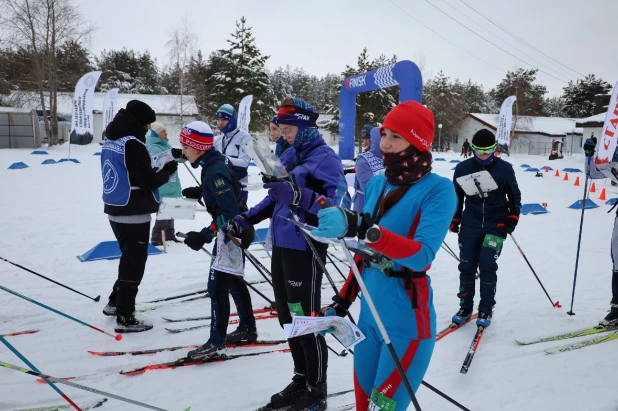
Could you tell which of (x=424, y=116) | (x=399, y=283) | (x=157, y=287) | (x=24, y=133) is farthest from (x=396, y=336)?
(x=24, y=133)

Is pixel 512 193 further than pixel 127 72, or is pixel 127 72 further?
pixel 127 72

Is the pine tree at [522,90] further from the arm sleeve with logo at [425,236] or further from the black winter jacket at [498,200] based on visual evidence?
the arm sleeve with logo at [425,236]

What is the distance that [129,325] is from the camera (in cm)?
398

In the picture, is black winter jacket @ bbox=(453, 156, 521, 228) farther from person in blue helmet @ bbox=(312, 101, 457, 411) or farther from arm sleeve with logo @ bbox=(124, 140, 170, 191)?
arm sleeve with logo @ bbox=(124, 140, 170, 191)

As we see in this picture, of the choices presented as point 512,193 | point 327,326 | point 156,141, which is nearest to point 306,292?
point 327,326

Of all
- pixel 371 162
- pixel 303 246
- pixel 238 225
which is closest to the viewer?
pixel 303 246

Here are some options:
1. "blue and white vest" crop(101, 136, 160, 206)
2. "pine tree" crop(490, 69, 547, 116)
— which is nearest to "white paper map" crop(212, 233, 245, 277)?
"blue and white vest" crop(101, 136, 160, 206)

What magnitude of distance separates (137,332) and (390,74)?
8017 millimetres

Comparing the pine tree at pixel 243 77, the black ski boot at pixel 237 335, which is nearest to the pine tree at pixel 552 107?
the pine tree at pixel 243 77

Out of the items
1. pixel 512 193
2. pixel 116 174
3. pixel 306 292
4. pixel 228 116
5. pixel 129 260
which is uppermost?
pixel 228 116

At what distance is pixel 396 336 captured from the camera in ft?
5.96

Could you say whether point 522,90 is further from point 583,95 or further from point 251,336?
point 251,336

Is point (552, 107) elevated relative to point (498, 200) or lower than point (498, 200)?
elevated

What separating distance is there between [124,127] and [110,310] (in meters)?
1.93
